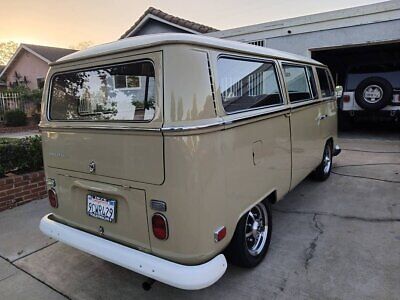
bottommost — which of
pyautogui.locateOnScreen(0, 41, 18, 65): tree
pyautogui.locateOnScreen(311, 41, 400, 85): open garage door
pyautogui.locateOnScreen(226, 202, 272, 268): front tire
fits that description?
pyautogui.locateOnScreen(226, 202, 272, 268): front tire

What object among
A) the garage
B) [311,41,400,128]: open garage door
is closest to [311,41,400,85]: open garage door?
[311,41,400,128]: open garage door

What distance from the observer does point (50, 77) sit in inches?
117

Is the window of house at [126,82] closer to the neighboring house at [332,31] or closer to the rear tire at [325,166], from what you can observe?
the rear tire at [325,166]

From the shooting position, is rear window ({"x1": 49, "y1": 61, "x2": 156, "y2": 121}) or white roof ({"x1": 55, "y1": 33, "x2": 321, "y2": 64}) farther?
rear window ({"x1": 49, "y1": 61, "x2": 156, "y2": 121})

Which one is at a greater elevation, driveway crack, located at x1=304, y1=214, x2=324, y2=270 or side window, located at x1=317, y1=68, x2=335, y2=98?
side window, located at x1=317, y1=68, x2=335, y2=98

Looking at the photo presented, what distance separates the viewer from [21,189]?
183 inches

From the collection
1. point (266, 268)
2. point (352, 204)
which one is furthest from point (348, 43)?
point (266, 268)

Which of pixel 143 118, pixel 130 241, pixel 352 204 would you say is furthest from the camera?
pixel 352 204

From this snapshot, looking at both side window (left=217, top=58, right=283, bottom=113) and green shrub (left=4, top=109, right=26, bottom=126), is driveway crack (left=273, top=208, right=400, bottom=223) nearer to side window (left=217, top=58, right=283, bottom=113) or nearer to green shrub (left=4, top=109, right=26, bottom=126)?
side window (left=217, top=58, right=283, bottom=113)

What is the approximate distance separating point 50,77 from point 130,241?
1.73 meters

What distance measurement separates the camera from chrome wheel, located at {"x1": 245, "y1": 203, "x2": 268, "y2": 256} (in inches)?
118

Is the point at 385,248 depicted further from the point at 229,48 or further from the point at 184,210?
the point at 229,48

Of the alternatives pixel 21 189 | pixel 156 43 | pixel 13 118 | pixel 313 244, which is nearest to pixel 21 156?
pixel 21 189

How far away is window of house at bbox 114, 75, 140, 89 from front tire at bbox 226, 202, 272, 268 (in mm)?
1410
